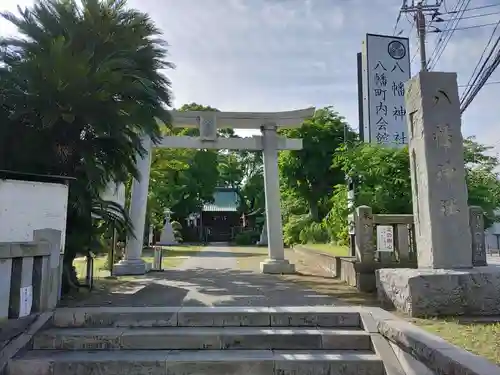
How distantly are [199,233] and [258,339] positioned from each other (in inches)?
1299

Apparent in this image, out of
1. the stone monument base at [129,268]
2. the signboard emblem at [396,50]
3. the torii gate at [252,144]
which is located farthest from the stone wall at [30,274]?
the signboard emblem at [396,50]

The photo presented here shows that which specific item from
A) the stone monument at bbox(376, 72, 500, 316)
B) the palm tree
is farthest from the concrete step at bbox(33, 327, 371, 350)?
the palm tree

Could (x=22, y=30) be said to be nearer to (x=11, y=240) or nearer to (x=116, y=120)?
(x=116, y=120)

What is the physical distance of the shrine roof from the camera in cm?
3969

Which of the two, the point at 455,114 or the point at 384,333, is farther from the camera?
the point at 455,114

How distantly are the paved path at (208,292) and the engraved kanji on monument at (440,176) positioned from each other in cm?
183

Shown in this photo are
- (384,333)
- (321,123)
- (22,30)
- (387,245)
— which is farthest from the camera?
(321,123)

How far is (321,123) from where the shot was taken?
2328 centimetres

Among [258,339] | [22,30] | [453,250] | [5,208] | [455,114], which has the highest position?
[22,30]

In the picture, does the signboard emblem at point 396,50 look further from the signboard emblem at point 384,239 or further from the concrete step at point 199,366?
the concrete step at point 199,366

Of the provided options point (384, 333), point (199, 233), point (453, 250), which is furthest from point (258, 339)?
point (199, 233)

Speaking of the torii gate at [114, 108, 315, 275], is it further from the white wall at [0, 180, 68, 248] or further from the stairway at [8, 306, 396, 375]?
the stairway at [8, 306, 396, 375]

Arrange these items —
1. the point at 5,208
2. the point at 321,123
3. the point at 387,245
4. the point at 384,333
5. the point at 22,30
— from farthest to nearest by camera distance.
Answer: the point at 321,123 → the point at 387,245 → the point at 22,30 → the point at 5,208 → the point at 384,333

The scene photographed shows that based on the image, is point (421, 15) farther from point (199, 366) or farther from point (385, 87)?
point (199, 366)
